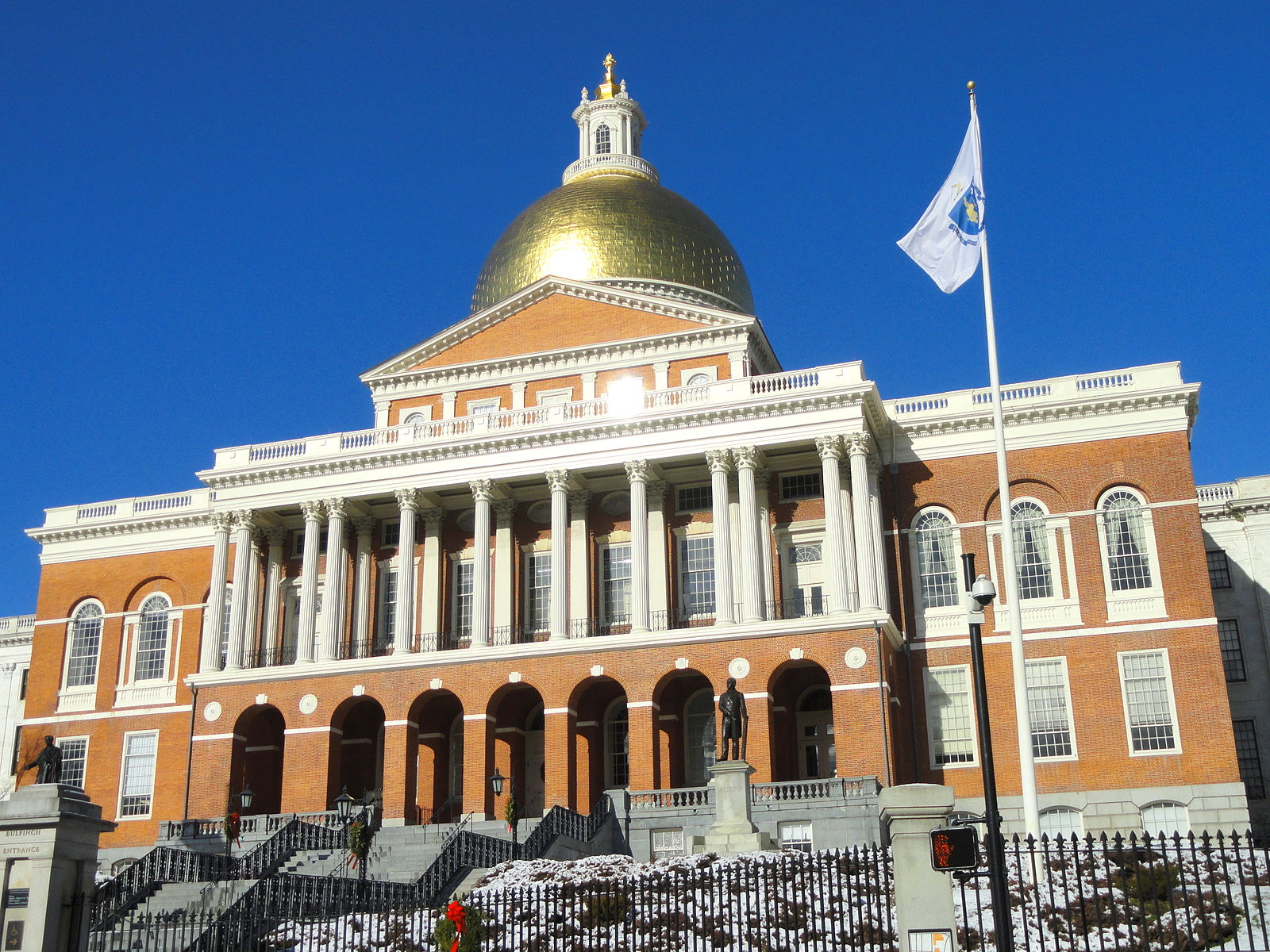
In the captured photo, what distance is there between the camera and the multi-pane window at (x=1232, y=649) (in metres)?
54.5

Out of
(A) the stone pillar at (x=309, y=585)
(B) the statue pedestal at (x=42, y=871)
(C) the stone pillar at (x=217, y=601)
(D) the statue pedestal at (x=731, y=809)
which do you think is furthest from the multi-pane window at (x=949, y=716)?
(B) the statue pedestal at (x=42, y=871)

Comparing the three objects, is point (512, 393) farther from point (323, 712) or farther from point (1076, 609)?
point (1076, 609)

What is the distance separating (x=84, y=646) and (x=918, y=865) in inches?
1732

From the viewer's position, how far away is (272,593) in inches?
1937

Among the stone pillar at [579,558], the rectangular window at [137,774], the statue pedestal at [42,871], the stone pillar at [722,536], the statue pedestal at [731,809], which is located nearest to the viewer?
the statue pedestal at [42,871]

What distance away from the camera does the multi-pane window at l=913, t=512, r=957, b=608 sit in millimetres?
44656

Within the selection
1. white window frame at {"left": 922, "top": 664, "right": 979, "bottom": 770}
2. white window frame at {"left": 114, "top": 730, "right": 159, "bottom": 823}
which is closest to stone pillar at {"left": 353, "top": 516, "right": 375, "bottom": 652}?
white window frame at {"left": 114, "top": 730, "right": 159, "bottom": 823}

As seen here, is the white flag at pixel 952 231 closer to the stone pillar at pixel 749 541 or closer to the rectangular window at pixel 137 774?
the stone pillar at pixel 749 541

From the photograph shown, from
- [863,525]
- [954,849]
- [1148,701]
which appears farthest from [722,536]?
[954,849]

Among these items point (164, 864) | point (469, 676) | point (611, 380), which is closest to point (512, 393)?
point (611, 380)

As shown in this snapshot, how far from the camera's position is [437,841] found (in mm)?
38031

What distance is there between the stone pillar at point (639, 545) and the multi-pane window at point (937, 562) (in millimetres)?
8926

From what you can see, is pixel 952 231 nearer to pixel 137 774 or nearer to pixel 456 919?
pixel 456 919

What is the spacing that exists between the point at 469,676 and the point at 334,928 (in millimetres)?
20270
